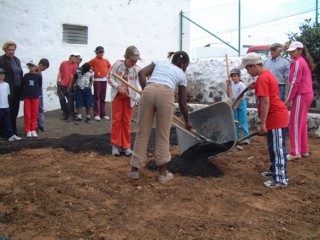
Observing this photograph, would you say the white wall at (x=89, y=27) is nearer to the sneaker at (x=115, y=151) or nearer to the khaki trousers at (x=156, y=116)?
the sneaker at (x=115, y=151)

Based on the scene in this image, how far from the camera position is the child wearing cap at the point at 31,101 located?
7.29 m

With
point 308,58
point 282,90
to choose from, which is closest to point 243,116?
point 282,90

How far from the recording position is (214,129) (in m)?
5.45

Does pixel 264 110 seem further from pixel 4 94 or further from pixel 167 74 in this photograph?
pixel 4 94

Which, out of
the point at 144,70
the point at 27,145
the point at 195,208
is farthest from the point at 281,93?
the point at 27,145

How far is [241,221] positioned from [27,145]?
14.1 ft

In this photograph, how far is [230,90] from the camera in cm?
632

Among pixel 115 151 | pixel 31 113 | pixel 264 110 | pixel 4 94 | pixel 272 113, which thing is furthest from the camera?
pixel 31 113

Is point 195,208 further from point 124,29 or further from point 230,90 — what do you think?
point 124,29

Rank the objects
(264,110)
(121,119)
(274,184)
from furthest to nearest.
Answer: (121,119) < (274,184) < (264,110)

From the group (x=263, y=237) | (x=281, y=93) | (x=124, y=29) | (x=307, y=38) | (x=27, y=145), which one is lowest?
(x=263, y=237)

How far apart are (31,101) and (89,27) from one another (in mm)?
3977

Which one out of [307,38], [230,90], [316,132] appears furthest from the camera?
[307,38]

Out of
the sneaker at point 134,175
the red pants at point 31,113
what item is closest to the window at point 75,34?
the red pants at point 31,113
